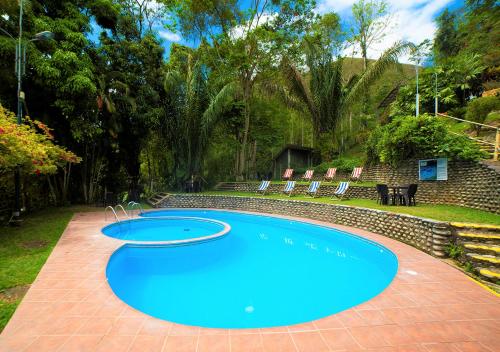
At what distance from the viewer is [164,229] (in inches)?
376

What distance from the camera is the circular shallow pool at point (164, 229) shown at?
323 inches

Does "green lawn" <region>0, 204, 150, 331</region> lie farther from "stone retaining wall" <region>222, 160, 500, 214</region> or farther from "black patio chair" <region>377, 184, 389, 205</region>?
"stone retaining wall" <region>222, 160, 500, 214</region>

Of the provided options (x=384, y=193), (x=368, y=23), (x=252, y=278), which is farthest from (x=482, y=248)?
(x=368, y=23)

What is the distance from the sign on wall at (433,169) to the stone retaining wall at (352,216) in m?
3.15

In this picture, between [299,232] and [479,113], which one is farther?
[479,113]

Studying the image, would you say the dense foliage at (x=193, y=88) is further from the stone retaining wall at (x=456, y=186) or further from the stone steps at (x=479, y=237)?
the stone steps at (x=479, y=237)

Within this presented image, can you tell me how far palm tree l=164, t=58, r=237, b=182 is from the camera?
591 inches

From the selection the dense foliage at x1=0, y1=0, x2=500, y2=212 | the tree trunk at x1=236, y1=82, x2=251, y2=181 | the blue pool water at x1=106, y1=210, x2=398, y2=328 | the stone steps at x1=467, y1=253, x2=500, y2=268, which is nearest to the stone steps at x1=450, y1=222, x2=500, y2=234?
the stone steps at x1=467, y1=253, x2=500, y2=268

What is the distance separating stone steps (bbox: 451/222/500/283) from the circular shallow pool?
5625 millimetres

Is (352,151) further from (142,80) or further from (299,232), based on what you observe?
(142,80)

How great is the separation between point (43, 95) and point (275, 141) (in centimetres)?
1537

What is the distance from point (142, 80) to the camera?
573 inches

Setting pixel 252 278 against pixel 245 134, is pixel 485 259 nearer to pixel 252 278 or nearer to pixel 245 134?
pixel 252 278

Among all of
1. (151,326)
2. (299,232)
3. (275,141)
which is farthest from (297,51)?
(151,326)
